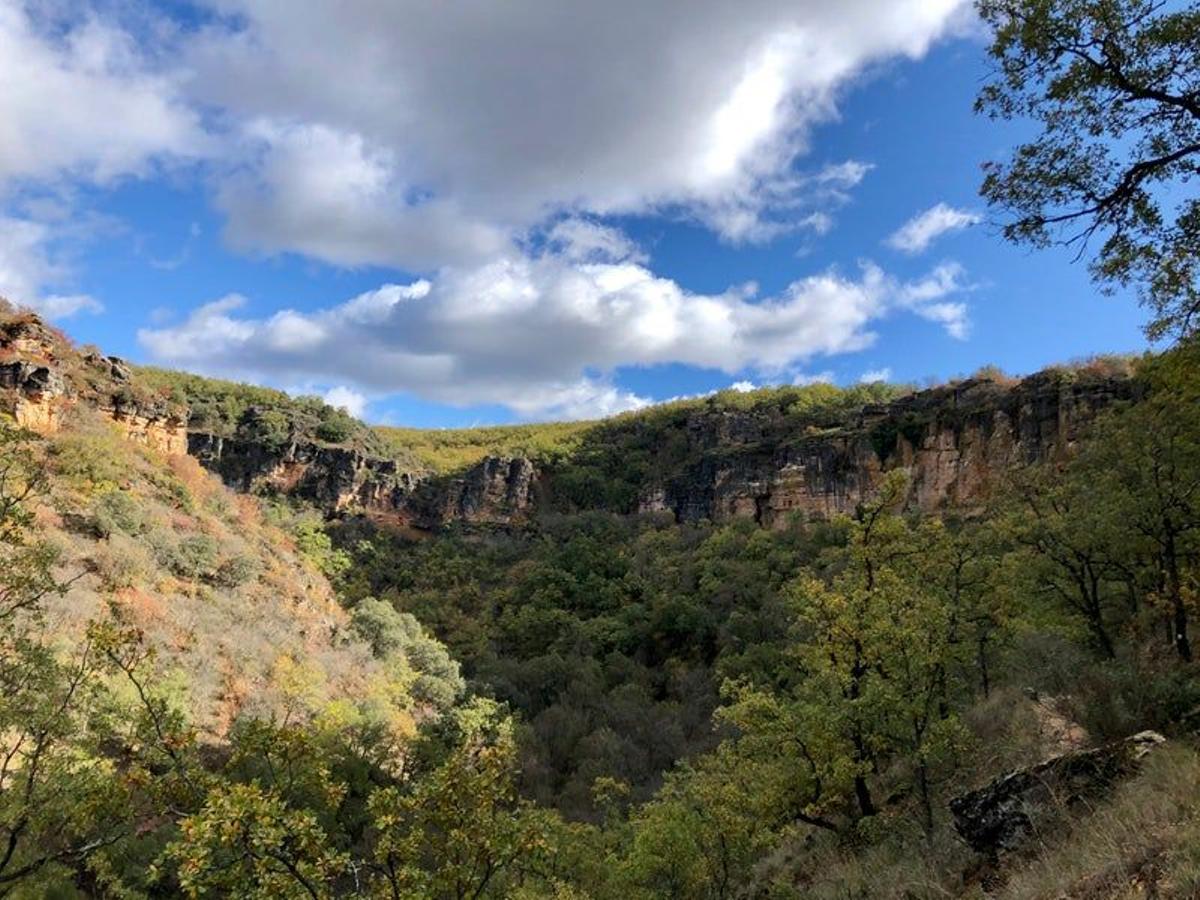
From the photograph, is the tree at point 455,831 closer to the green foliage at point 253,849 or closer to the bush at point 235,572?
the green foliage at point 253,849

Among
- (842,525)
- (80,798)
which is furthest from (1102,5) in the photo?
(80,798)

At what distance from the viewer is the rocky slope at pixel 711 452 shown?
140 ft

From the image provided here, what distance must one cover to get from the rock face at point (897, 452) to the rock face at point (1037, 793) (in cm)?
5058

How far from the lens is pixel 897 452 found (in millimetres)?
67750

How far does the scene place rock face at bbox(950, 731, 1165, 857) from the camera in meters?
7.31

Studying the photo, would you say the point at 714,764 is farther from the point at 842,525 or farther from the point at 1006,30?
the point at 1006,30

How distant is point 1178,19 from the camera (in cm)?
688

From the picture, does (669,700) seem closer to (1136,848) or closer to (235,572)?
(235,572)

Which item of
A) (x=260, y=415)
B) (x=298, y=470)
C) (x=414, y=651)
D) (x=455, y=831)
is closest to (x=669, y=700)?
(x=414, y=651)

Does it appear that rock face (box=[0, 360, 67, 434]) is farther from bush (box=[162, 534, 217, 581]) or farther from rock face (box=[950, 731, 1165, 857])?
rock face (box=[950, 731, 1165, 857])

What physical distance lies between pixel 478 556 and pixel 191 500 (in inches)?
1470

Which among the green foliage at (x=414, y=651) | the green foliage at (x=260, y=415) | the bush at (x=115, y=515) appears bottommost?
the green foliage at (x=414, y=651)

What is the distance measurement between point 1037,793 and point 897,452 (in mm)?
64587

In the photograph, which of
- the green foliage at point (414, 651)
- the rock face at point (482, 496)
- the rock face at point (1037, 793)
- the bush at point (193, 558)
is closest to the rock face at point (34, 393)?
the bush at point (193, 558)
